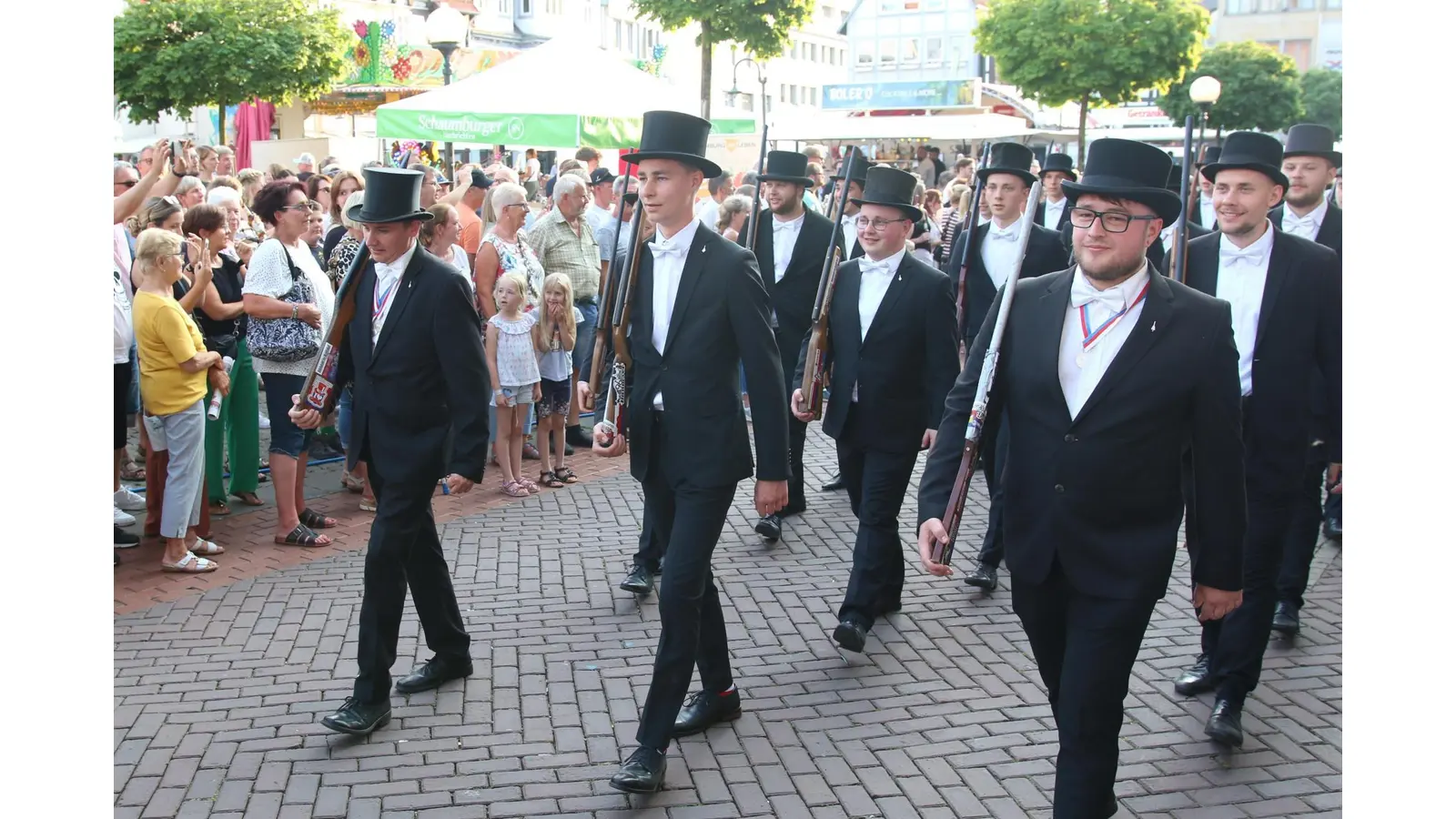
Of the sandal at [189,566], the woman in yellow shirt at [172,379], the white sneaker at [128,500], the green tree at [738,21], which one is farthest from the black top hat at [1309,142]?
the green tree at [738,21]

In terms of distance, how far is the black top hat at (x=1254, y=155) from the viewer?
5.45 meters

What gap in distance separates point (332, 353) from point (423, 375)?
45 cm

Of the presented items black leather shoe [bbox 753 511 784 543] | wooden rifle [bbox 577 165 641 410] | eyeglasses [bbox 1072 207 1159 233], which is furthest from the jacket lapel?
black leather shoe [bbox 753 511 784 543]

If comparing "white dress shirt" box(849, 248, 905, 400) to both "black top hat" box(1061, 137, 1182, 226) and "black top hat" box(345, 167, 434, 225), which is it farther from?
"black top hat" box(1061, 137, 1182, 226)

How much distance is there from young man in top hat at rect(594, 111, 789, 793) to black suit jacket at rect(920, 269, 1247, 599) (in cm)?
114

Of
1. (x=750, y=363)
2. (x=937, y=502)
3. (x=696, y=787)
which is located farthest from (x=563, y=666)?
(x=937, y=502)

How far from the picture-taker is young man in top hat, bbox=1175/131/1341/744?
5414 millimetres

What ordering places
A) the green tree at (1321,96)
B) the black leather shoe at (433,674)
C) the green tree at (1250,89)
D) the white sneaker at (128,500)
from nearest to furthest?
the black leather shoe at (433,674) → the white sneaker at (128,500) → the green tree at (1250,89) → the green tree at (1321,96)

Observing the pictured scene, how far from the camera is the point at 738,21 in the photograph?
1092 inches

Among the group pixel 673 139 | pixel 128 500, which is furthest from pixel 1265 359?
pixel 128 500

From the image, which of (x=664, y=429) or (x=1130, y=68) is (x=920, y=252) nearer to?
(x=664, y=429)

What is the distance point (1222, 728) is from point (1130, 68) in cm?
3774

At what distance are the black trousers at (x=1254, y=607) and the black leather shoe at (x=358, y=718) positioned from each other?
333cm

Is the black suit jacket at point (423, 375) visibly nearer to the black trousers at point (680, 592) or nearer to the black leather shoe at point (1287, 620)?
the black trousers at point (680, 592)
